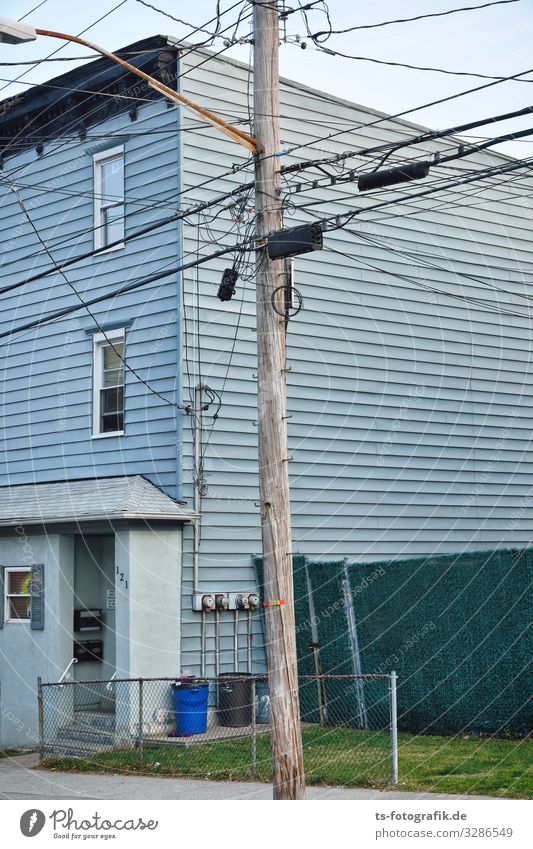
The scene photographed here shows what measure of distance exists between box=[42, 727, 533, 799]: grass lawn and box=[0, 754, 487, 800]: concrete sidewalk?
0.95 ft

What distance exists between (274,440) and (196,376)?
7.33 metres

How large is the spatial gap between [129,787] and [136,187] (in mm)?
10086

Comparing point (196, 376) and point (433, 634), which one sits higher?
point (196, 376)

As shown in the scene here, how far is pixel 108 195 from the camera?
738 inches

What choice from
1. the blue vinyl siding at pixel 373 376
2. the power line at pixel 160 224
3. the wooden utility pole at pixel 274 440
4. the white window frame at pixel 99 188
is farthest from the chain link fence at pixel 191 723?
the white window frame at pixel 99 188

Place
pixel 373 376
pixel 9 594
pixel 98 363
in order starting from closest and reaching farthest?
1. pixel 9 594
2. pixel 98 363
3. pixel 373 376

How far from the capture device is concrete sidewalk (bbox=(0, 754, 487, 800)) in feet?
35.7

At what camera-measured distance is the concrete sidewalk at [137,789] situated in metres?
A: 10.9

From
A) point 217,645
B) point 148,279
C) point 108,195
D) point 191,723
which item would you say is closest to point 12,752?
point 191,723

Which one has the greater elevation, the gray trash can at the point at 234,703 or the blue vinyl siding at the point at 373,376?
the blue vinyl siding at the point at 373,376

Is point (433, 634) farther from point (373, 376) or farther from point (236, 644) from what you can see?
point (373, 376)

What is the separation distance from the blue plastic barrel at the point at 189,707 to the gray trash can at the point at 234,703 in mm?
634

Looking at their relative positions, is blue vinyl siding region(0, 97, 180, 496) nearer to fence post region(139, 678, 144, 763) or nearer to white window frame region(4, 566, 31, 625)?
white window frame region(4, 566, 31, 625)

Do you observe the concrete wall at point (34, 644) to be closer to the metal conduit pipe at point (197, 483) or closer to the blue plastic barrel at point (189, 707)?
the metal conduit pipe at point (197, 483)
